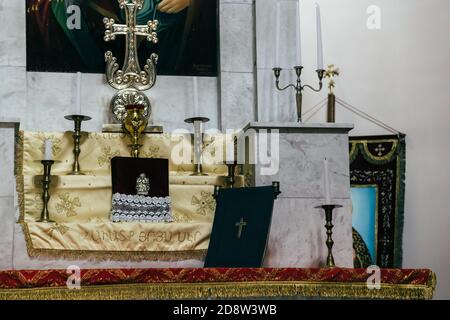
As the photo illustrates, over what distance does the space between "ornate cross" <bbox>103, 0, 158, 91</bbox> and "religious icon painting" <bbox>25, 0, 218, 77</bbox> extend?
122 mm

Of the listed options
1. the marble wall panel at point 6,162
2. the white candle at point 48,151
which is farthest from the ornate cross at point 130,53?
the marble wall panel at point 6,162

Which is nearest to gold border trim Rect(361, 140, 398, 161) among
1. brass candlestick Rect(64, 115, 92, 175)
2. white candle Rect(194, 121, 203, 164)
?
white candle Rect(194, 121, 203, 164)

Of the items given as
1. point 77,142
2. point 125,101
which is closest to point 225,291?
point 77,142

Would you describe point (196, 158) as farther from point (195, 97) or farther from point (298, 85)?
point (298, 85)

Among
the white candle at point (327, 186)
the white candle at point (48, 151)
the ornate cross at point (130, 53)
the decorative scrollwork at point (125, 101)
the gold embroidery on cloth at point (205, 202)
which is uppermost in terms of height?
the ornate cross at point (130, 53)

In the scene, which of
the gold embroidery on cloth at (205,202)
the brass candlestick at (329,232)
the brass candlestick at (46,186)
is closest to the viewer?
the brass candlestick at (329,232)

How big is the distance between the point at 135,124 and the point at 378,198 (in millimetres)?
2314

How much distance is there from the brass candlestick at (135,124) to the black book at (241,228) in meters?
0.87

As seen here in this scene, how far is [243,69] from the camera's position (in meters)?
7.18

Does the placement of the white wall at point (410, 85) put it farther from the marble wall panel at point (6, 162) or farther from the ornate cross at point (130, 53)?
the marble wall panel at point (6, 162)

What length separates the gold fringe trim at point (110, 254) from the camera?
5.84m

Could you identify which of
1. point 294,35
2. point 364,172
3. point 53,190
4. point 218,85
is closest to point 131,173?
point 53,190

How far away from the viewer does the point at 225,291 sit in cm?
479
